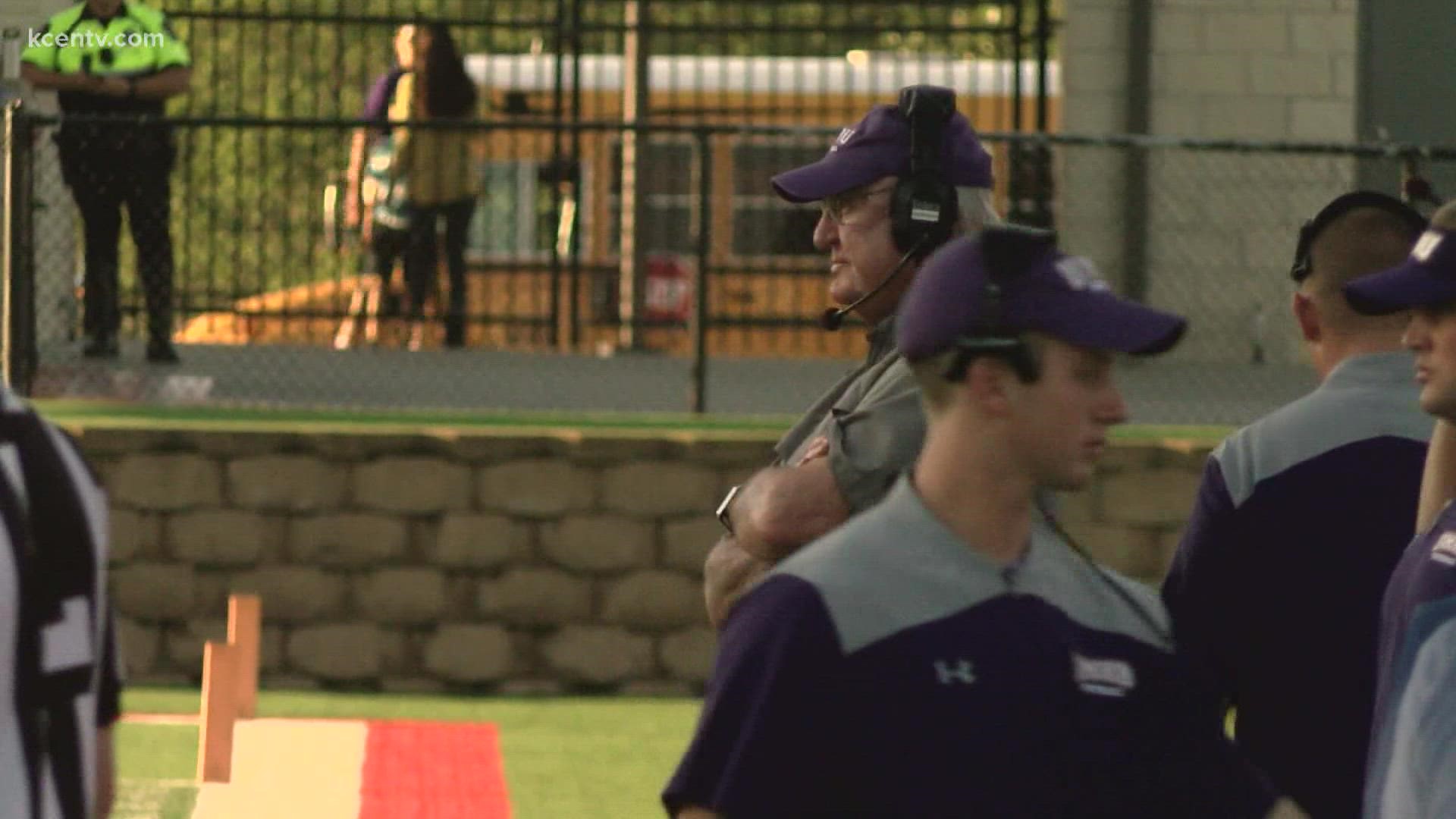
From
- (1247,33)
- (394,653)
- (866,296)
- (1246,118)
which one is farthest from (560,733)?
(866,296)

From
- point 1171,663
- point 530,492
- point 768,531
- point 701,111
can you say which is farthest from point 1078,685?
point 701,111

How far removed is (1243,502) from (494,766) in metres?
5.72

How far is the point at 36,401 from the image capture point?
12258 millimetres

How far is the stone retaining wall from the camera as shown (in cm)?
1168

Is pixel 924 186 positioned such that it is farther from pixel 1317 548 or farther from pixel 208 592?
pixel 208 592

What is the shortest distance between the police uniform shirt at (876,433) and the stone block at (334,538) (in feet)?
24.6

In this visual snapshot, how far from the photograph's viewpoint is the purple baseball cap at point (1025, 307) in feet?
11.3

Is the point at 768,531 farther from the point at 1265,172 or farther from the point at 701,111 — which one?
the point at 701,111

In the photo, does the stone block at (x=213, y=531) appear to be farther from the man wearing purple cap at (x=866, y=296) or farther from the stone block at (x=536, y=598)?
the man wearing purple cap at (x=866, y=296)

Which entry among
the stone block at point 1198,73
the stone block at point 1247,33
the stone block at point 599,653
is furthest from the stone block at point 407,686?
the stone block at point 1247,33

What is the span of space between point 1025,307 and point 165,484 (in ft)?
28.1

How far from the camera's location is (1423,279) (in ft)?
13.5

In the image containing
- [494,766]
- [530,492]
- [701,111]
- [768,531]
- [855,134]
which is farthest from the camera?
[701,111]

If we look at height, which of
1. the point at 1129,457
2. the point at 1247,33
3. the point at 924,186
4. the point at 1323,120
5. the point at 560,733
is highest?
the point at 1247,33
